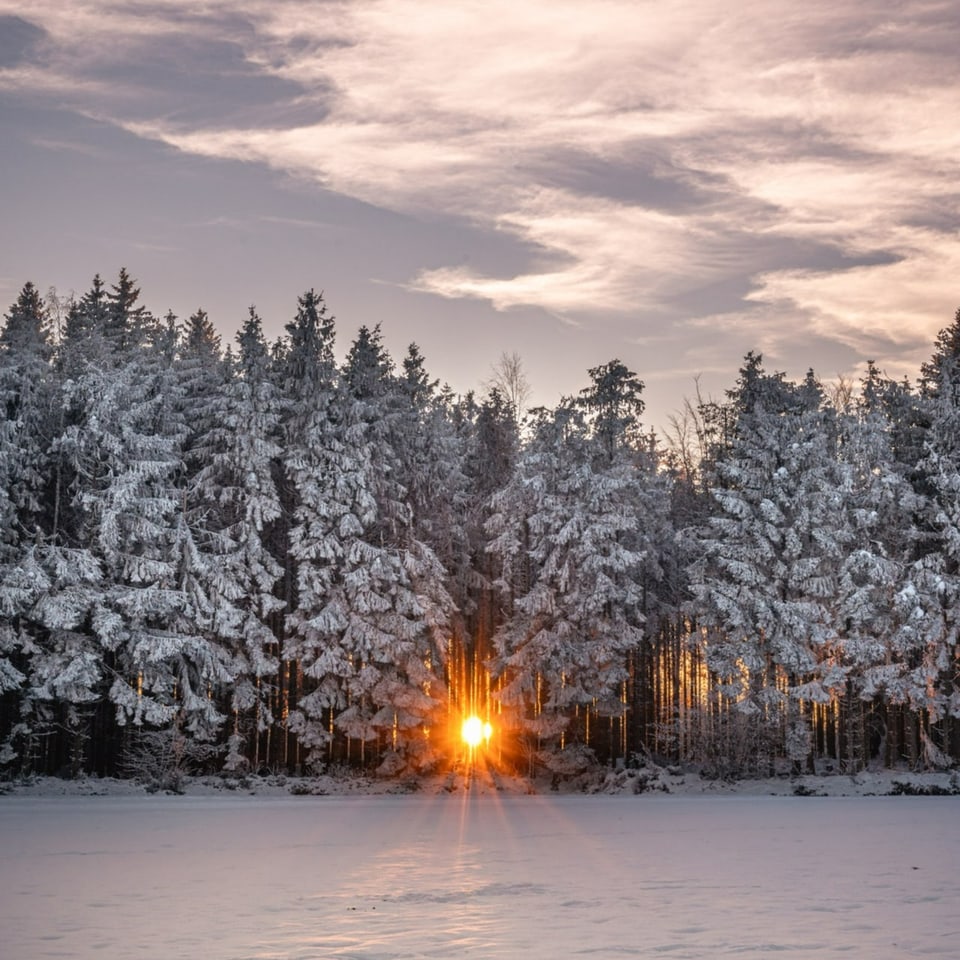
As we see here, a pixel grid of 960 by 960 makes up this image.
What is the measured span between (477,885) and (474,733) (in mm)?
29591

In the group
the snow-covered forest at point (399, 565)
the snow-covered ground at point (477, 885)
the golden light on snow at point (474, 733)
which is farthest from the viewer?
the golden light on snow at point (474, 733)

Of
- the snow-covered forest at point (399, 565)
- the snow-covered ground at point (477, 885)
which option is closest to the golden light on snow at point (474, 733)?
the snow-covered forest at point (399, 565)

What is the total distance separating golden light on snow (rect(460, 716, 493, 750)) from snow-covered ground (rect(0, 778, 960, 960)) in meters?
14.7

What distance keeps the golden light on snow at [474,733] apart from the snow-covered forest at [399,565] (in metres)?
0.92

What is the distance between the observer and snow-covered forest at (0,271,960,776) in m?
38.2

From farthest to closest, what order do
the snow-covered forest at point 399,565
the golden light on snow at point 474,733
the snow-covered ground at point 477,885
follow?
the golden light on snow at point 474,733
the snow-covered forest at point 399,565
the snow-covered ground at point 477,885

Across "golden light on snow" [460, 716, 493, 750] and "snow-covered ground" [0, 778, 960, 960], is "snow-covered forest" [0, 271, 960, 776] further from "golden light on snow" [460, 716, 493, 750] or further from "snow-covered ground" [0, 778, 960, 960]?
"snow-covered ground" [0, 778, 960, 960]

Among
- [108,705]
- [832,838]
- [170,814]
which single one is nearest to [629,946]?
[832,838]

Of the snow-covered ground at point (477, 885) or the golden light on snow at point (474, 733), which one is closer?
the snow-covered ground at point (477, 885)

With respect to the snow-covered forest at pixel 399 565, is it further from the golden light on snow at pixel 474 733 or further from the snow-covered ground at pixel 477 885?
the snow-covered ground at pixel 477 885

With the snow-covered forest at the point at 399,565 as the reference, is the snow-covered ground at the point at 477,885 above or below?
below

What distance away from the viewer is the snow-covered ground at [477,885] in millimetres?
10711

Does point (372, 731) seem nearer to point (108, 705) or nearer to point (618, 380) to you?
point (108, 705)

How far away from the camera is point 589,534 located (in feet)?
143
